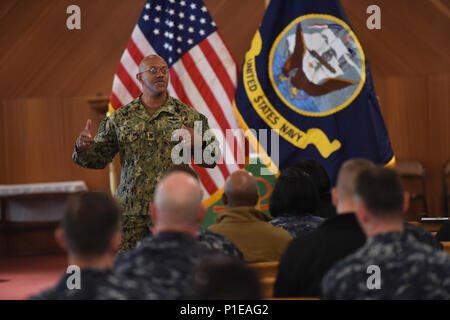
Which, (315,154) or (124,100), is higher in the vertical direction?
(124,100)

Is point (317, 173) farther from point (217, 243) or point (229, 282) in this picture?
point (229, 282)

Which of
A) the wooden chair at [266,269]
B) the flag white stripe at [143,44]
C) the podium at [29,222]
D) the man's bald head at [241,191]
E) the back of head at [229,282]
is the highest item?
the flag white stripe at [143,44]

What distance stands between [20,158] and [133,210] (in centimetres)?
475

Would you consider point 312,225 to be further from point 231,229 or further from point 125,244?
point 125,244

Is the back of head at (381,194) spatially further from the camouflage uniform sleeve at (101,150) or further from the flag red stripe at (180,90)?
the flag red stripe at (180,90)

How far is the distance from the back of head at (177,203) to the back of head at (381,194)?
52 centimetres

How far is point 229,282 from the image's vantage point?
1.26 m

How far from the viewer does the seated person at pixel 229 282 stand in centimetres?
126

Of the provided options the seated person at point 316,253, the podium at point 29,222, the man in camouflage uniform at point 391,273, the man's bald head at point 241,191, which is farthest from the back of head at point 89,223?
the podium at point 29,222

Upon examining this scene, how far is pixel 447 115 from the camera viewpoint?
8.16 metres

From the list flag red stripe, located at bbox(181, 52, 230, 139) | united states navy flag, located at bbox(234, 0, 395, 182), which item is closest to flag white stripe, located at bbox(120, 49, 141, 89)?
flag red stripe, located at bbox(181, 52, 230, 139)

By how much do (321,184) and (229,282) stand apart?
3.15 m

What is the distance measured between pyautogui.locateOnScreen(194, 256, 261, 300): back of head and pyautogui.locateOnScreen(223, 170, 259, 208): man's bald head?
1.96 meters
